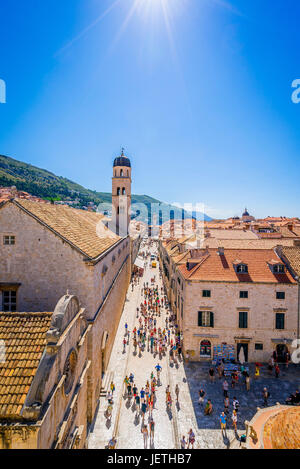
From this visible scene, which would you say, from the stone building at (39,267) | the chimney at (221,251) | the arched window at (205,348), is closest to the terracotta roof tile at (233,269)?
the chimney at (221,251)

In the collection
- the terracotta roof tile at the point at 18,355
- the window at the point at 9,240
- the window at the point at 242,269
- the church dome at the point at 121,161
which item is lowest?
the terracotta roof tile at the point at 18,355

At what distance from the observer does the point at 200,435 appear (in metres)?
15.2

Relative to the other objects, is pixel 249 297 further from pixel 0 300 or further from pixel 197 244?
pixel 0 300

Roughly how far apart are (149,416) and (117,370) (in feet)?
18.6

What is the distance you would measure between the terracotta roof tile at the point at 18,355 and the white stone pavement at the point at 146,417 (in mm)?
8872

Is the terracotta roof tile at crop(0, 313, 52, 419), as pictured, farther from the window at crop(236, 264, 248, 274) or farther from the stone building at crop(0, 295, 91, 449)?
the window at crop(236, 264, 248, 274)

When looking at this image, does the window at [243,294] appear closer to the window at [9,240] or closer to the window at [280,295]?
the window at [280,295]

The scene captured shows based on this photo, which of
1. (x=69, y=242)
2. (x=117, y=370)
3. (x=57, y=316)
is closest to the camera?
(x=57, y=316)

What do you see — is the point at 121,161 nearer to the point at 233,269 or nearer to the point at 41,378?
the point at 233,269

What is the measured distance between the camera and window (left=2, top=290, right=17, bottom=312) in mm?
15094

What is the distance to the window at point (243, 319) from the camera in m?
23.7

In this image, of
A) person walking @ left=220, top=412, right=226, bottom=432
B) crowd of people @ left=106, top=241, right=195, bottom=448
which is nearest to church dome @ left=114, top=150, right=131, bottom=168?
crowd of people @ left=106, top=241, right=195, bottom=448
